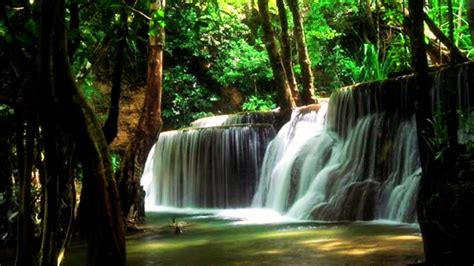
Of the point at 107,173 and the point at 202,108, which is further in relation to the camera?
the point at 202,108

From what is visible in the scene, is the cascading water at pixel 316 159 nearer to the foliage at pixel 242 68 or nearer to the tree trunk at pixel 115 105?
the tree trunk at pixel 115 105

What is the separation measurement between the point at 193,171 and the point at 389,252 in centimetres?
990

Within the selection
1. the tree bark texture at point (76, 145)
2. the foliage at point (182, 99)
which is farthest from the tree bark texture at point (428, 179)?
the foliage at point (182, 99)

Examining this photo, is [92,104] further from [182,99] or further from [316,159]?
[182,99]

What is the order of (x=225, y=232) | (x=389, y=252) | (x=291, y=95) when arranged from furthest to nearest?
1. (x=291, y=95)
2. (x=225, y=232)
3. (x=389, y=252)

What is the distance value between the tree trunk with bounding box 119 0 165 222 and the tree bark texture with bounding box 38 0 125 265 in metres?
5.21

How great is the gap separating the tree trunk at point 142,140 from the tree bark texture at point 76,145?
5208mm

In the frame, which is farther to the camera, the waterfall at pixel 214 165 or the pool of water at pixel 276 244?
the waterfall at pixel 214 165

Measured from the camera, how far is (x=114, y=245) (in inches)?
158

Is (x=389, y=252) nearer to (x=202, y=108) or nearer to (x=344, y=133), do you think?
(x=344, y=133)

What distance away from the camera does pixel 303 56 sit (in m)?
15.3

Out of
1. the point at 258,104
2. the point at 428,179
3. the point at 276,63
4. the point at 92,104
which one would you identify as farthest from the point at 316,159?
the point at 258,104

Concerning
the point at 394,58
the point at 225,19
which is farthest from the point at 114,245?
the point at 225,19

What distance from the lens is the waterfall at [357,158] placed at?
361 inches
